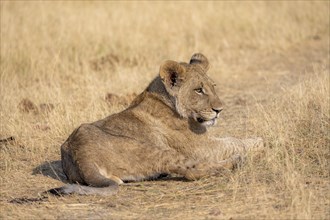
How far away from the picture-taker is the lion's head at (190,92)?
20.7 ft

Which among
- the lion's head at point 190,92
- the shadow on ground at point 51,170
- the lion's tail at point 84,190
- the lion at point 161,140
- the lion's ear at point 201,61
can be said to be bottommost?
the shadow on ground at point 51,170

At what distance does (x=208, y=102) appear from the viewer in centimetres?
630

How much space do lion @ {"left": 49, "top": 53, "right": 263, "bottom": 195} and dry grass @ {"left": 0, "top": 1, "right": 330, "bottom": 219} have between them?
158mm

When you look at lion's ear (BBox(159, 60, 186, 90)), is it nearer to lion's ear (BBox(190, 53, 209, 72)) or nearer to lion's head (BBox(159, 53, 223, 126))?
lion's head (BBox(159, 53, 223, 126))

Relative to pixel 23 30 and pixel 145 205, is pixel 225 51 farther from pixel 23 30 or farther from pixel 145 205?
pixel 145 205

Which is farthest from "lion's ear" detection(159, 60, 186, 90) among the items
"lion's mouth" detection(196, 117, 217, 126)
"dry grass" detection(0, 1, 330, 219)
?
"dry grass" detection(0, 1, 330, 219)

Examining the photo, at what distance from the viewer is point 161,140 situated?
20.5ft

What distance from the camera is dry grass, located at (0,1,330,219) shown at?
5.34m

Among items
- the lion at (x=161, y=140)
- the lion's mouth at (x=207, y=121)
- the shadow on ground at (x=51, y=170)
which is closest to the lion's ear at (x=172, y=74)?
the lion at (x=161, y=140)

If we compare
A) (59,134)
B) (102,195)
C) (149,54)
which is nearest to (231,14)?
(149,54)

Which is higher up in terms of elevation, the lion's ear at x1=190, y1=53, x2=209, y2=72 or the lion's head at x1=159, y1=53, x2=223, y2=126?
the lion's ear at x1=190, y1=53, x2=209, y2=72

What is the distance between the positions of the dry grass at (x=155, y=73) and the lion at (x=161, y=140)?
158 millimetres

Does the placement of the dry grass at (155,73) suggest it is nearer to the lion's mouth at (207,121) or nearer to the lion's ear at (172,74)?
the lion's mouth at (207,121)

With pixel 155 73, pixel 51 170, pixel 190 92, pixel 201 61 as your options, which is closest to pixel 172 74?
pixel 190 92
